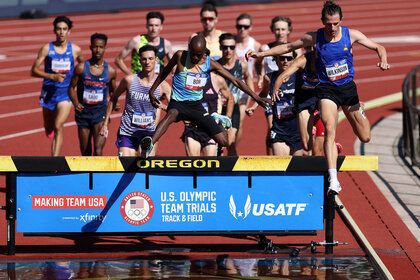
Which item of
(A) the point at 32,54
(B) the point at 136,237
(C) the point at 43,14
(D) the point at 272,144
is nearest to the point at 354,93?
(D) the point at 272,144

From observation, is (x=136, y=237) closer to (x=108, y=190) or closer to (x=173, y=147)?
(x=108, y=190)

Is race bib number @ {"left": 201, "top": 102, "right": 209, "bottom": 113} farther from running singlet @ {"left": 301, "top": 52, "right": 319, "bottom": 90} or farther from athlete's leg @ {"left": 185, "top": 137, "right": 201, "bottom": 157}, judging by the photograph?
running singlet @ {"left": 301, "top": 52, "right": 319, "bottom": 90}

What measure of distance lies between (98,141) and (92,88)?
701mm

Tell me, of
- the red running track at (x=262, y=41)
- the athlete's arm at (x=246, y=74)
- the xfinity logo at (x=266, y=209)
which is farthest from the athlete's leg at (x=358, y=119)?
the athlete's arm at (x=246, y=74)

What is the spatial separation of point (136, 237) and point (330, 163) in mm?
2536

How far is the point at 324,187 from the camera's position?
10.2 m

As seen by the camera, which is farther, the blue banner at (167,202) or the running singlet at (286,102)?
the running singlet at (286,102)

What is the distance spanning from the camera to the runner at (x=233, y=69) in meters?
12.4

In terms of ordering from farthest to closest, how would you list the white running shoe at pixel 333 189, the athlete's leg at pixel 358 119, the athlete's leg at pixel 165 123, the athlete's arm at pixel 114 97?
the athlete's arm at pixel 114 97, the athlete's leg at pixel 165 123, the athlete's leg at pixel 358 119, the white running shoe at pixel 333 189

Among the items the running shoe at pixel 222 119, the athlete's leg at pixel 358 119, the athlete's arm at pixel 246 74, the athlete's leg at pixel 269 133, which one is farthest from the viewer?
the athlete's arm at pixel 246 74

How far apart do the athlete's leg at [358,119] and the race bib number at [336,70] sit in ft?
1.27

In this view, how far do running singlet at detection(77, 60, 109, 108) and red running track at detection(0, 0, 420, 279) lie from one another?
6.62 ft

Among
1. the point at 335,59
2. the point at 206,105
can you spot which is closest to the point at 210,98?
the point at 206,105

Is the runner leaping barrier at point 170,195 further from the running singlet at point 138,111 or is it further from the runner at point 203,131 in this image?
the running singlet at point 138,111
